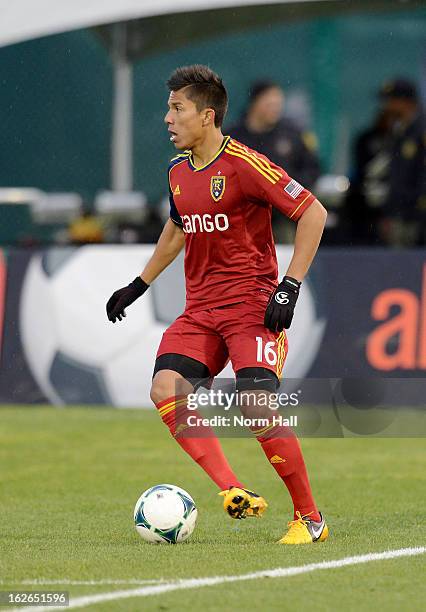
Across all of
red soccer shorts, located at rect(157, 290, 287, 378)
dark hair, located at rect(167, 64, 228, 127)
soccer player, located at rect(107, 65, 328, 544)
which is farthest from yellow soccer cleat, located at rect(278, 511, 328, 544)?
dark hair, located at rect(167, 64, 228, 127)

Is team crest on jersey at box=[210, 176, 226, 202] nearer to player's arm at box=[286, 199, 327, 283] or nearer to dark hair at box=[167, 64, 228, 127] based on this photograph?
dark hair at box=[167, 64, 228, 127]

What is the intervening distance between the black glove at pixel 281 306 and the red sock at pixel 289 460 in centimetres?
48

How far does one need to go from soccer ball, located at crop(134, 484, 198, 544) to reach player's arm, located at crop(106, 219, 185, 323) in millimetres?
1128

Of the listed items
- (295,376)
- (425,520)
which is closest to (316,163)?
(295,376)

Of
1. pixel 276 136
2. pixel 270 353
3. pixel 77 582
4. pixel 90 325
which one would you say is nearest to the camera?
pixel 77 582

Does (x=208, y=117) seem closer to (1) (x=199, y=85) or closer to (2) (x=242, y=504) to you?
(1) (x=199, y=85)

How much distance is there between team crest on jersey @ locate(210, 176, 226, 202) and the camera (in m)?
6.71

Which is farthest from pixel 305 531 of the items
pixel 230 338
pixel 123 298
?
pixel 123 298

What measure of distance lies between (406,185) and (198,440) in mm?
6904

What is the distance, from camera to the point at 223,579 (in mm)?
5566

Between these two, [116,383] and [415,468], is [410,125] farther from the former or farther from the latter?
[415,468]

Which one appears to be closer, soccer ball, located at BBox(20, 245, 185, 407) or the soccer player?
the soccer player

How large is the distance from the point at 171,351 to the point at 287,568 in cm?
137

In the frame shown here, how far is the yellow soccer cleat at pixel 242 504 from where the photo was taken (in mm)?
6527
